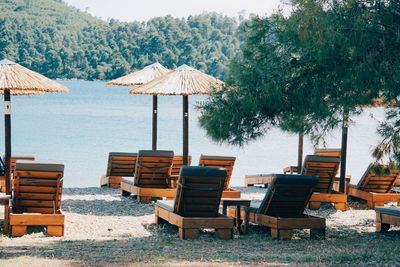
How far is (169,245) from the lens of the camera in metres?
8.05

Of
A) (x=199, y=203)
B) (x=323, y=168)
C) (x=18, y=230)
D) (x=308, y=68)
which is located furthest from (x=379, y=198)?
(x=18, y=230)

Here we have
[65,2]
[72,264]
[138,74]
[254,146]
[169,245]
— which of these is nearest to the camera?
[72,264]

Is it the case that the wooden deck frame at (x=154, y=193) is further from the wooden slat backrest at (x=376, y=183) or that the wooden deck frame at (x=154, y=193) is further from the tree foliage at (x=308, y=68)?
the tree foliage at (x=308, y=68)

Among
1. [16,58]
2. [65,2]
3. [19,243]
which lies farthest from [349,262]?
[65,2]

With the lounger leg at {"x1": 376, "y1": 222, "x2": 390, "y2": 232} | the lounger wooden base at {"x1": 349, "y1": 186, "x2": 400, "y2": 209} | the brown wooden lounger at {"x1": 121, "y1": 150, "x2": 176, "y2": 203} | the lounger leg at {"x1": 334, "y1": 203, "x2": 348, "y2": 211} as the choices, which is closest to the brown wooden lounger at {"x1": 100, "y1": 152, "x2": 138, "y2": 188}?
the brown wooden lounger at {"x1": 121, "y1": 150, "x2": 176, "y2": 203}

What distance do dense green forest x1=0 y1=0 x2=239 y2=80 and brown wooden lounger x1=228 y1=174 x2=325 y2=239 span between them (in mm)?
54259

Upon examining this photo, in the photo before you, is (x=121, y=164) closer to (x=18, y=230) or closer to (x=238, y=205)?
(x=238, y=205)

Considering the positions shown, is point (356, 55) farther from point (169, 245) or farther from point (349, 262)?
point (169, 245)

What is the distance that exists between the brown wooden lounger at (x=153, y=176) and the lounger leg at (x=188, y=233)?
2.91 meters

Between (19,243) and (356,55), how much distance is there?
376cm

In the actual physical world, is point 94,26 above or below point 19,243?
above

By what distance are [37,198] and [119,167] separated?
462 cm

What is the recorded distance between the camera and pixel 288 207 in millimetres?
8836

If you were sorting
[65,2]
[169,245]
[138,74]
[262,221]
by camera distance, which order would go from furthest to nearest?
1. [65,2]
2. [138,74]
3. [262,221]
4. [169,245]
